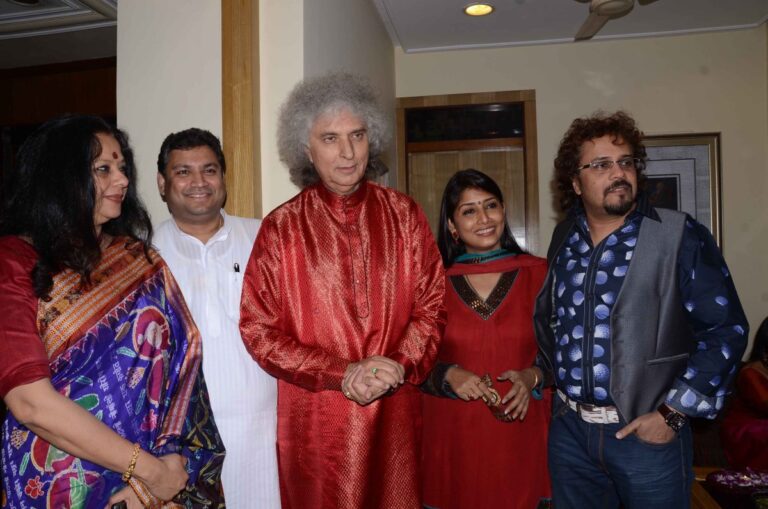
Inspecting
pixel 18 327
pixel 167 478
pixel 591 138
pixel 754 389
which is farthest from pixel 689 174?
pixel 18 327

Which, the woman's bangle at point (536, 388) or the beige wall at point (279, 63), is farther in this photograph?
the beige wall at point (279, 63)

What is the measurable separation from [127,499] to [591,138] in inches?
68.8

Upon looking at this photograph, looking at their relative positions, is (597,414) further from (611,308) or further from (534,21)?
(534,21)

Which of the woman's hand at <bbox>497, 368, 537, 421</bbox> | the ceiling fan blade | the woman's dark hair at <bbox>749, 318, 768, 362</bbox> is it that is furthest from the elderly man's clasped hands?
the ceiling fan blade

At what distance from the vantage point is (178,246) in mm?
1883

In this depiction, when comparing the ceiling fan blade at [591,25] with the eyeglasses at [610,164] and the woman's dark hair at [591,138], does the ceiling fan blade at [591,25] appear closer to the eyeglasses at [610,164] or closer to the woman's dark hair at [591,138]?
the woman's dark hair at [591,138]

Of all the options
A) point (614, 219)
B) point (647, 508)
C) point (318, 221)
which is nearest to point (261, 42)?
point (318, 221)

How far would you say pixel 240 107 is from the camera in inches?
91.8

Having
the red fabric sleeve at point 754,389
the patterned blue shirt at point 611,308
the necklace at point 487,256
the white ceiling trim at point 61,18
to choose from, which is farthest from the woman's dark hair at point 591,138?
the white ceiling trim at point 61,18

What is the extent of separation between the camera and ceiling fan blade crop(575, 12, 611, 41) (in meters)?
3.89

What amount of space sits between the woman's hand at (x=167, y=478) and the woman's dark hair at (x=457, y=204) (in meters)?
1.16

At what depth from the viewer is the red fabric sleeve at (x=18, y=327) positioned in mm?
1237

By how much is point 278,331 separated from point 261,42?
4.54 ft

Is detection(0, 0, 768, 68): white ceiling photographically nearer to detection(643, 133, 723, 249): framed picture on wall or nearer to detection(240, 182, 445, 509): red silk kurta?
detection(643, 133, 723, 249): framed picture on wall
